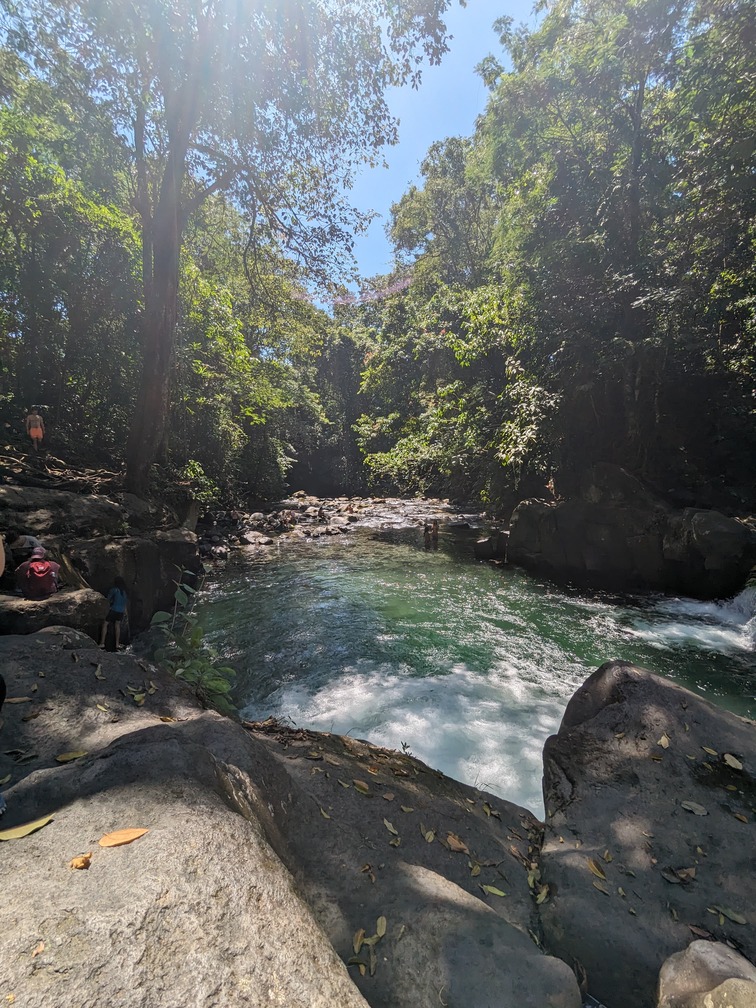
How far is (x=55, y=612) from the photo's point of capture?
5094 mm

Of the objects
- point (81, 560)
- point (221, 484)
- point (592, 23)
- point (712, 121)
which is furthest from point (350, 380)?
point (81, 560)

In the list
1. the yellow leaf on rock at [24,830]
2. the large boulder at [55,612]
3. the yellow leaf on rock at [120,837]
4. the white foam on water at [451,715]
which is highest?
the yellow leaf on rock at [120,837]

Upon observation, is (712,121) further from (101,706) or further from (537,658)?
(101,706)

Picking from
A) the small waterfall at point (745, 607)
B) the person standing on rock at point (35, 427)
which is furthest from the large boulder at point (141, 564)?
the small waterfall at point (745, 607)

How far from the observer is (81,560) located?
7.42 m

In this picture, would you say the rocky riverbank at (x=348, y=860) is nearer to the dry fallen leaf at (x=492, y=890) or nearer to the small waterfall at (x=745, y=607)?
the dry fallen leaf at (x=492, y=890)

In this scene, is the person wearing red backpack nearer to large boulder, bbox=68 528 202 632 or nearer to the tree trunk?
large boulder, bbox=68 528 202 632

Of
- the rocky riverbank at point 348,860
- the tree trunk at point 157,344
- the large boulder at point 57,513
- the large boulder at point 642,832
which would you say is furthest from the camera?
the tree trunk at point 157,344

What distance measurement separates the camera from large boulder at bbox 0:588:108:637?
479cm

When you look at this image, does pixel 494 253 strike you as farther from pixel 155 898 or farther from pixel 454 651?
pixel 155 898

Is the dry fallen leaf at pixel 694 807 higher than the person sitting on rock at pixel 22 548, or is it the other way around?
the person sitting on rock at pixel 22 548

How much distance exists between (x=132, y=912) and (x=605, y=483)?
13176 mm

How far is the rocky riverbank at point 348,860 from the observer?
1393 millimetres

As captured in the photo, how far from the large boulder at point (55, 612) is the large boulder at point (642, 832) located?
199 inches
